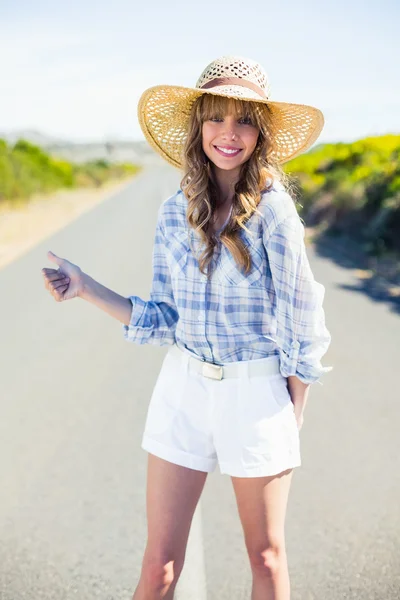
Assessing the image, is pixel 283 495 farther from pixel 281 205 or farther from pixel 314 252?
pixel 314 252

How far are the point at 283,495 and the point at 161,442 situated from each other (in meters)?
0.38

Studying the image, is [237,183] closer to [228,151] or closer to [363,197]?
[228,151]

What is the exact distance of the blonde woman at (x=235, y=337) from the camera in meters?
1.92

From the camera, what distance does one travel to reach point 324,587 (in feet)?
8.70

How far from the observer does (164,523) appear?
78.4 inches


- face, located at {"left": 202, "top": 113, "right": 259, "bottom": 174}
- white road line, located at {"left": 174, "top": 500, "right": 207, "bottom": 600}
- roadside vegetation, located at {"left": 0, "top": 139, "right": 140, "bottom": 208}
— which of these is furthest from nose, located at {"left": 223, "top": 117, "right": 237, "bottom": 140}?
roadside vegetation, located at {"left": 0, "top": 139, "right": 140, "bottom": 208}

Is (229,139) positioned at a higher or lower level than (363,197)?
higher

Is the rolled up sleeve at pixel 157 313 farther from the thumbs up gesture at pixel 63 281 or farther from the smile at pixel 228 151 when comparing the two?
the smile at pixel 228 151

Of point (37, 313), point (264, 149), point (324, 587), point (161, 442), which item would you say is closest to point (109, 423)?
point (324, 587)

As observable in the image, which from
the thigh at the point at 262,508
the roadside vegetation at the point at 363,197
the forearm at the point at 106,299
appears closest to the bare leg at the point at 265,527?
the thigh at the point at 262,508

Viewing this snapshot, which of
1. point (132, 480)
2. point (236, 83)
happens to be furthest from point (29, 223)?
point (236, 83)

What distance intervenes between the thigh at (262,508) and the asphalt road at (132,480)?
0.78 meters

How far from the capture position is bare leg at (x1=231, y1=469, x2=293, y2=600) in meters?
1.94

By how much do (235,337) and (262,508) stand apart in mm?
483
